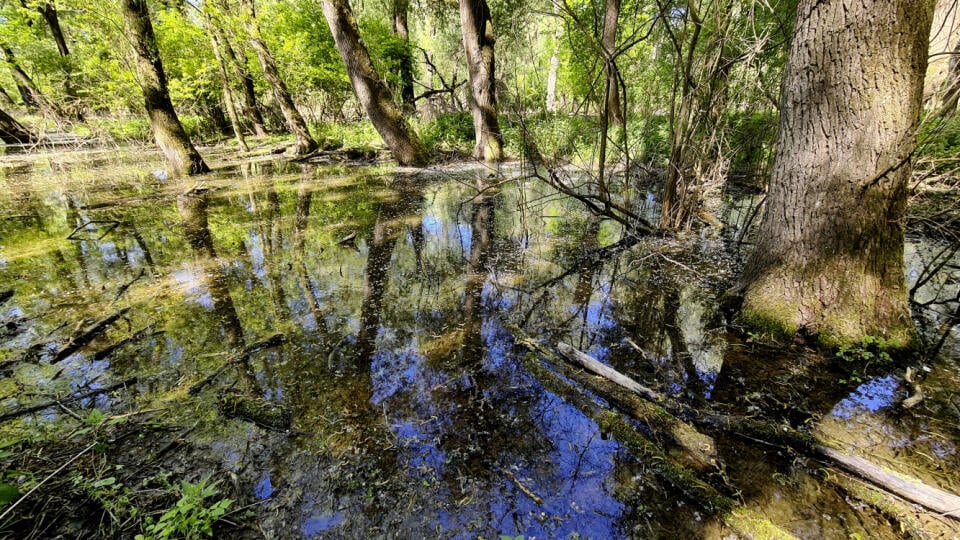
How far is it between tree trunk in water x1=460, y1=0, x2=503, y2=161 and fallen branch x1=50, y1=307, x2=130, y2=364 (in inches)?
286

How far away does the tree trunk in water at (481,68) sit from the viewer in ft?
29.9

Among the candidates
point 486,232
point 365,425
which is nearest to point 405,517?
point 365,425

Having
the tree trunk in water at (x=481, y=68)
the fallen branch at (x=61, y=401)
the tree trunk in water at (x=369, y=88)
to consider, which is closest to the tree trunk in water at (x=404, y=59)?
the tree trunk in water at (x=369, y=88)

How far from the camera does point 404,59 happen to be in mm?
13914

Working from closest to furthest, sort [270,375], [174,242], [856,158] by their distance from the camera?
[856,158]
[270,375]
[174,242]

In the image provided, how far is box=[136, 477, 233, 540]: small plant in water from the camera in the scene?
1.47 meters

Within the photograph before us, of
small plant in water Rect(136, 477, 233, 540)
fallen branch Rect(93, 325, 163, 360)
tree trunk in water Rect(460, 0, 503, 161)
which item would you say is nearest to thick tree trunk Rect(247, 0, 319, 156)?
tree trunk in water Rect(460, 0, 503, 161)

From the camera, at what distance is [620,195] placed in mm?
7266

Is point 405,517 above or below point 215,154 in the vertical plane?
below

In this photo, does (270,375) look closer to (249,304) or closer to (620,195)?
(249,304)

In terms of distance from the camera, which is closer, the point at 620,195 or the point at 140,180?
the point at 620,195

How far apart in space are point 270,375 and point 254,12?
12879 millimetres

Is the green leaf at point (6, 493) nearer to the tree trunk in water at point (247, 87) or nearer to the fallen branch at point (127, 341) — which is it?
the fallen branch at point (127, 341)

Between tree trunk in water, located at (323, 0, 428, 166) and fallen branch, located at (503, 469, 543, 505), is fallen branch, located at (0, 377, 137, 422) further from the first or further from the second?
tree trunk in water, located at (323, 0, 428, 166)
